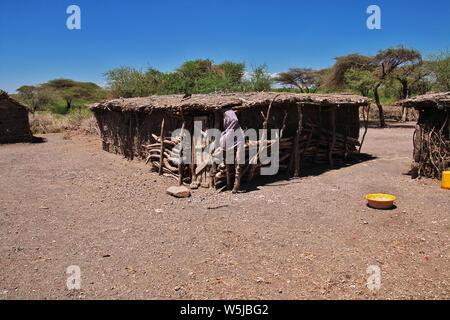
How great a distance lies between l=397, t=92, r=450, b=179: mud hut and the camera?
697 centimetres

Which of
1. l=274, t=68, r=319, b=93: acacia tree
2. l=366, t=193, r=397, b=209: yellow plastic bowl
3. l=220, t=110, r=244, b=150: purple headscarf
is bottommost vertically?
l=366, t=193, r=397, b=209: yellow plastic bowl

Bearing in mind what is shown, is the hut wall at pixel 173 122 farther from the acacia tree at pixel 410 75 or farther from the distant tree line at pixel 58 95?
the distant tree line at pixel 58 95

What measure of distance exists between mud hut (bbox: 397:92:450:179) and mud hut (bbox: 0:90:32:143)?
52.1 ft

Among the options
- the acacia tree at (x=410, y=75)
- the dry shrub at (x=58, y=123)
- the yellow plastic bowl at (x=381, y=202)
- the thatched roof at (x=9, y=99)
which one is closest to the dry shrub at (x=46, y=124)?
the dry shrub at (x=58, y=123)

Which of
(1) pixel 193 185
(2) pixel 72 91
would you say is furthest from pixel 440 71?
(2) pixel 72 91

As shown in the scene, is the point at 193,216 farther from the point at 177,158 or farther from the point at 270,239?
the point at 177,158

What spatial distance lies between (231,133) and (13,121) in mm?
13372

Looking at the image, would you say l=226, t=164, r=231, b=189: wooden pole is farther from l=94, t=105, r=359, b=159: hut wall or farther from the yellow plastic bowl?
the yellow plastic bowl

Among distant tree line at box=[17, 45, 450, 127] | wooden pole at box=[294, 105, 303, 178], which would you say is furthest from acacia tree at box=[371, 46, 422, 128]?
wooden pole at box=[294, 105, 303, 178]

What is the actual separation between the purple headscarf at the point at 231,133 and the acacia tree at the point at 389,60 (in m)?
15.1

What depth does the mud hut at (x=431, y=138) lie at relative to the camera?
22.9 feet

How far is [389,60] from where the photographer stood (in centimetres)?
1917
